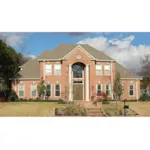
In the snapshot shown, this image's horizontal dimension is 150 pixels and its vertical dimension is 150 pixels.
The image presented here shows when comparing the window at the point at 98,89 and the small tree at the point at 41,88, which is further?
the small tree at the point at 41,88

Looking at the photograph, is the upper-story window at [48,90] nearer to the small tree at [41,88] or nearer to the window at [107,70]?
the small tree at [41,88]

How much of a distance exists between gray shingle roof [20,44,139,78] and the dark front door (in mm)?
1792

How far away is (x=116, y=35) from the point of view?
16438 millimetres

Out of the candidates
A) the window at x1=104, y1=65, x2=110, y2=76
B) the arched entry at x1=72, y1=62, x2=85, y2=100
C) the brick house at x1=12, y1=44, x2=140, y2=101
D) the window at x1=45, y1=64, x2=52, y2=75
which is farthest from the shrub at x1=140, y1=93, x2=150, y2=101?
the window at x1=45, y1=64, x2=52, y2=75

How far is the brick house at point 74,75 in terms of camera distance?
700 inches

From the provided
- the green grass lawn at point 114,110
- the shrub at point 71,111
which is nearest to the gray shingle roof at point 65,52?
the green grass lawn at point 114,110

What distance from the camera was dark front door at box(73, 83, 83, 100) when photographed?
1781 cm

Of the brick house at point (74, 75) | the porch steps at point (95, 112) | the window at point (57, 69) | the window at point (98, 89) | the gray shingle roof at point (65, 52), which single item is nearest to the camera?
the porch steps at point (95, 112)

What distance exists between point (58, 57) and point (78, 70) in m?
1.34

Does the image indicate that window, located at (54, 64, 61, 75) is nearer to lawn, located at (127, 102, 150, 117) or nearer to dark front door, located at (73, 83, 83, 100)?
dark front door, located at (73, 83, 83, 100)

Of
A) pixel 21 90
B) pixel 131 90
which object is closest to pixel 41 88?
pixel 21 90

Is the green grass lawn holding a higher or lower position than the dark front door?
lower
